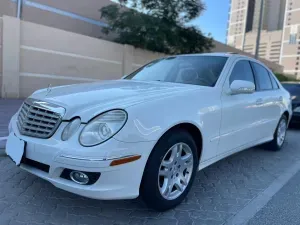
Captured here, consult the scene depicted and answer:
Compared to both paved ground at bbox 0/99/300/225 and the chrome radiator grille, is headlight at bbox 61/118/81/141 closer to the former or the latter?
the chrome radiator grille

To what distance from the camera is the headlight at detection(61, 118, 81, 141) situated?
2.32 meters

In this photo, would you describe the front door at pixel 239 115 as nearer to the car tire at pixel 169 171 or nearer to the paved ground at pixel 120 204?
the paved ground at pixel 120 204

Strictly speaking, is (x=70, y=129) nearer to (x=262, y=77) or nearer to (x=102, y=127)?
(x=102, y=127)

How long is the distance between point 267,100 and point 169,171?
96.3 inches

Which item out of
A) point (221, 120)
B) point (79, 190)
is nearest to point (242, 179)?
point (221, 120)

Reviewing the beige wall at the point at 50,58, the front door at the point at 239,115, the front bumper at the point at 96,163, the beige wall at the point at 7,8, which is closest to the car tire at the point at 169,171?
the front bumper at the point at 96,163

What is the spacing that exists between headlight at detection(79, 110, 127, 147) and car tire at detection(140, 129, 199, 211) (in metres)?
0.41

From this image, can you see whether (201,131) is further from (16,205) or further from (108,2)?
(108,2)

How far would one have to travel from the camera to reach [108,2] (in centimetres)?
1677

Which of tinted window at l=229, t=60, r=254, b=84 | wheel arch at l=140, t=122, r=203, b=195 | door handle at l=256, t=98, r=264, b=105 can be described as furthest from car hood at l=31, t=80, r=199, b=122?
door handle at l=256, t=98, r=264, b=105

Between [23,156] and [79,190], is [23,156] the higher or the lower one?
the higher one

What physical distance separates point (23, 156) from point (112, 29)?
1322 centimetres

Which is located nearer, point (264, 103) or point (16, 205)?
point (16, 205)

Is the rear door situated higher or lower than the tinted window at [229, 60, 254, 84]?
lower
